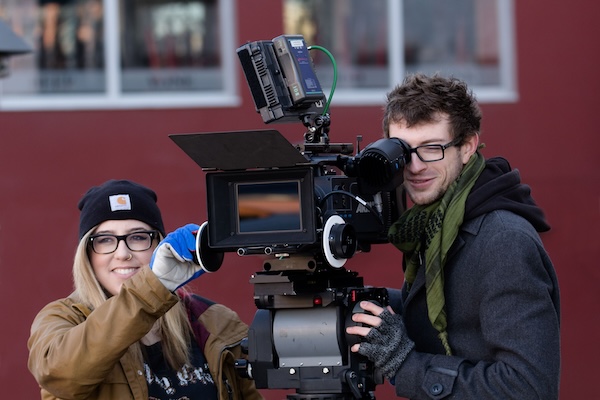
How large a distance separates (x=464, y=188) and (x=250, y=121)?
3819 mm

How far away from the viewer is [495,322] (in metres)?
2.80

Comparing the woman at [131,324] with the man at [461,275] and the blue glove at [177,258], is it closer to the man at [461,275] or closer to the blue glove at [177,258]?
the blue glove at [177,258]

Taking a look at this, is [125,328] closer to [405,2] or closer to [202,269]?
[202,269]

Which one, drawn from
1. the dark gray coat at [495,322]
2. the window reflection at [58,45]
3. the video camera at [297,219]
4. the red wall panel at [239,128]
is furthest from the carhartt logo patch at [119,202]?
the window reflection at [58,45]

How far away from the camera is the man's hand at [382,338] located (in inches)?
113

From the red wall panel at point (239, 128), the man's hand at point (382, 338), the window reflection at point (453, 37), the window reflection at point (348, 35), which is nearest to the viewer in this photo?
the man's hand at point (382, 338)

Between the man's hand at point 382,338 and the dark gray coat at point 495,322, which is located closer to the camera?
the dark gray coat at point 495,322

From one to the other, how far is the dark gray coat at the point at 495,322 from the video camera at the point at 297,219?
0.19m

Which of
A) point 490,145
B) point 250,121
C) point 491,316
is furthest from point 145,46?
point 491,316

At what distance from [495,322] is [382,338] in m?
0.30

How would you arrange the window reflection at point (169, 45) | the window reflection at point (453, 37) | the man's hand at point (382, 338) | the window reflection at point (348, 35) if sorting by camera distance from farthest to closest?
the window reflection at point (453, 37)
the window reflection at point (348, 35)
the window reflection at point (169, 45)
the man's hand at point (382, 338)

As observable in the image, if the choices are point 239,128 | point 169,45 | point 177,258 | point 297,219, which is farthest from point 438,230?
point 169,45

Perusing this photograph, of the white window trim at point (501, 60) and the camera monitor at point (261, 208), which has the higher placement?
the white window trim at point (501, 60)

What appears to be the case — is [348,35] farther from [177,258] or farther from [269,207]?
[269,207]
